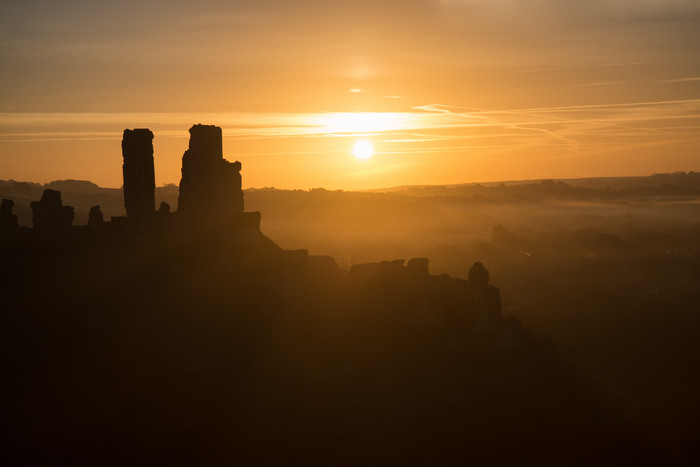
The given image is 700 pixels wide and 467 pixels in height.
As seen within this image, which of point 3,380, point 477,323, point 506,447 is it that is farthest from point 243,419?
point 477,323

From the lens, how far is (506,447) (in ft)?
176

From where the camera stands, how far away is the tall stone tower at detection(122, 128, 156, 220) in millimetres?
70500

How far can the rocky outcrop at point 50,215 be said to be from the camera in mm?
72062

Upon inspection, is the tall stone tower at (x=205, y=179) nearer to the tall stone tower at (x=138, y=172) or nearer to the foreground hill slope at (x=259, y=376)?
the tall stone tower at (x=138, y=172)

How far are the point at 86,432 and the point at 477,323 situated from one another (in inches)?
1555

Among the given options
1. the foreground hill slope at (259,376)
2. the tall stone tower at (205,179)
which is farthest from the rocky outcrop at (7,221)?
the tall stone tower at (205,179)

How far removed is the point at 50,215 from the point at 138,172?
10581mm

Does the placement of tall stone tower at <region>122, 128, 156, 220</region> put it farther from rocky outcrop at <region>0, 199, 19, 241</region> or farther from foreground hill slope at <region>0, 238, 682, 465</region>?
rocky outcrop at <region>0, 199, 19, 241</region>

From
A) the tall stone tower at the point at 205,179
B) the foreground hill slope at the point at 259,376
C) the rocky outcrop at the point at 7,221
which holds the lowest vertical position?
the foreground hill slope at the point at 259,376

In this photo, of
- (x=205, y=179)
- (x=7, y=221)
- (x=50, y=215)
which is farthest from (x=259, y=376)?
(x=7, y=221)

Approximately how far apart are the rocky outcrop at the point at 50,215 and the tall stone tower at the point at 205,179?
491 inches

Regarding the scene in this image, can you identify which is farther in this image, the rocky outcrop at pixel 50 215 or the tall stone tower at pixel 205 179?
the rocky outcrop at pixel 50 215

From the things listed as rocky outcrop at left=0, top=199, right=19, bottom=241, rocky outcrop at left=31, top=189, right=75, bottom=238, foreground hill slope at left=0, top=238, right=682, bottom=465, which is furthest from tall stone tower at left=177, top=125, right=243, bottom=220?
rocky outcrop at left=0, top=199, right=19, bottom=241

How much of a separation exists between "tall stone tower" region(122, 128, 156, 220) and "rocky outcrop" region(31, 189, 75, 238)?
687 centimetres
